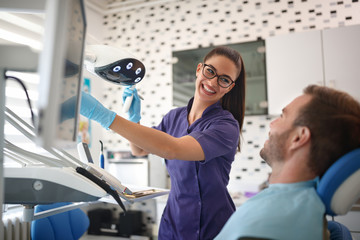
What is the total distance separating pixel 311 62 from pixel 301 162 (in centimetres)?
213

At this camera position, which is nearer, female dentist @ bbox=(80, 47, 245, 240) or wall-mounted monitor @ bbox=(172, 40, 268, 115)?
female dentist @ bbox=(80, 47, 245, 240)

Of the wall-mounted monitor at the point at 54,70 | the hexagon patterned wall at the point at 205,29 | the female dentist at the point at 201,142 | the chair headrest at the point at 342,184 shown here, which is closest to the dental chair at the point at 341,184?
the chair headrest at the point at 342,184

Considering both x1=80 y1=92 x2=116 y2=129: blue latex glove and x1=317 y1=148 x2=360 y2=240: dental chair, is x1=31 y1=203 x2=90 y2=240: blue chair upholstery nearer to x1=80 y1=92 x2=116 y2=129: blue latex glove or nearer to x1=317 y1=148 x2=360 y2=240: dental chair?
x1=80 y1=92 x2=116 y2=129: blue latex glove

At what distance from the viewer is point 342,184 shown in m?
0.82

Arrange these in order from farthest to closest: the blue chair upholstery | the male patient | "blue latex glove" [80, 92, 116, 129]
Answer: the blue chair upholstery < "blue latex glove" [80, 92, 116, 129] < the male patient

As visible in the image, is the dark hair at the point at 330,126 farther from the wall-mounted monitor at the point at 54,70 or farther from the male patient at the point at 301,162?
the wall-mounted monitor at the point at 54,70

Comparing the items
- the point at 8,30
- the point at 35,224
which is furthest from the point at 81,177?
the point at 35,224

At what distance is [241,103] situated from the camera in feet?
5.24

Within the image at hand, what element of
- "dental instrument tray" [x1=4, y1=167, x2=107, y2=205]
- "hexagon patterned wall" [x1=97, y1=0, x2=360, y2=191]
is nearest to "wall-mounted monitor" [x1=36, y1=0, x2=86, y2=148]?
"dental instrument tray" [x1=4, y1=167, x2=107, y2=205]

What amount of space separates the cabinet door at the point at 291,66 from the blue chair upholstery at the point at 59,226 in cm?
201

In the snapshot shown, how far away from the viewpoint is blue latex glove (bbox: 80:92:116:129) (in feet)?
3.56

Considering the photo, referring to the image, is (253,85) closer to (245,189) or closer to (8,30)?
(245,189)

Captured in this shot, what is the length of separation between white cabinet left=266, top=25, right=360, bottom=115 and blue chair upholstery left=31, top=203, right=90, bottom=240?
2.02 metres

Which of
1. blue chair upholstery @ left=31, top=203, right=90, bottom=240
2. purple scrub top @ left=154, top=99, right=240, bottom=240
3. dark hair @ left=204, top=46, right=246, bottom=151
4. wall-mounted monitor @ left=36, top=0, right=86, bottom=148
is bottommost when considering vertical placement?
blue chair upholstery @ left=31, top=203, right=90, bottom=240
